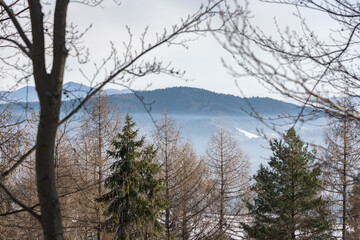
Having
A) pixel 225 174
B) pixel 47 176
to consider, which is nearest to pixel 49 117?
pixel 47 176

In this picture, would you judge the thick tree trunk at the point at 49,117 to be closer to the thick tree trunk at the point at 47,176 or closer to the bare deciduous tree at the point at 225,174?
the thick tree trunk at the point at 47,176

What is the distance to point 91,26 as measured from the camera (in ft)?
11.9

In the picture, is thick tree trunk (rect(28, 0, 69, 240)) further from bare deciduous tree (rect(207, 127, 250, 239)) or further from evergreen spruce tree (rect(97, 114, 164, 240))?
bare deciduous tree (rect(207, 127, 250, 239))

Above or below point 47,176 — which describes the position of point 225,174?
above

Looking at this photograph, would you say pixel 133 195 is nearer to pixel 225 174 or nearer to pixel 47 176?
pixel 47 176

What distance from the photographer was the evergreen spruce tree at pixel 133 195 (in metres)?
8.02

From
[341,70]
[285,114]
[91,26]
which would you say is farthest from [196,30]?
[341,70]

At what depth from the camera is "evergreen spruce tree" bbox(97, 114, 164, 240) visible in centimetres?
802

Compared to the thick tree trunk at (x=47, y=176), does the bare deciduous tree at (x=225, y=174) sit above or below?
above

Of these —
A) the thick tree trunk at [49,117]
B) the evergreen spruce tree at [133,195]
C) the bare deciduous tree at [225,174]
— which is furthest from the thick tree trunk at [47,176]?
the bare deciduous tree at [225,174]

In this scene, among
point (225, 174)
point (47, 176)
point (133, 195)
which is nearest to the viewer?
point (47, 176)

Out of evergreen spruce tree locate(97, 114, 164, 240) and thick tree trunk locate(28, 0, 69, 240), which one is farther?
evergreen spruce tree locate(97, 114, 164, 240)

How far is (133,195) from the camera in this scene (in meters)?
8.39

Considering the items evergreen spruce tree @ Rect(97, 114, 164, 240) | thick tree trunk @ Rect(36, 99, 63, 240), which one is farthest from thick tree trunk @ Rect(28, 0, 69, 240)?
evergreen spruce tree @ Rect(97, 114, 164, 240)
